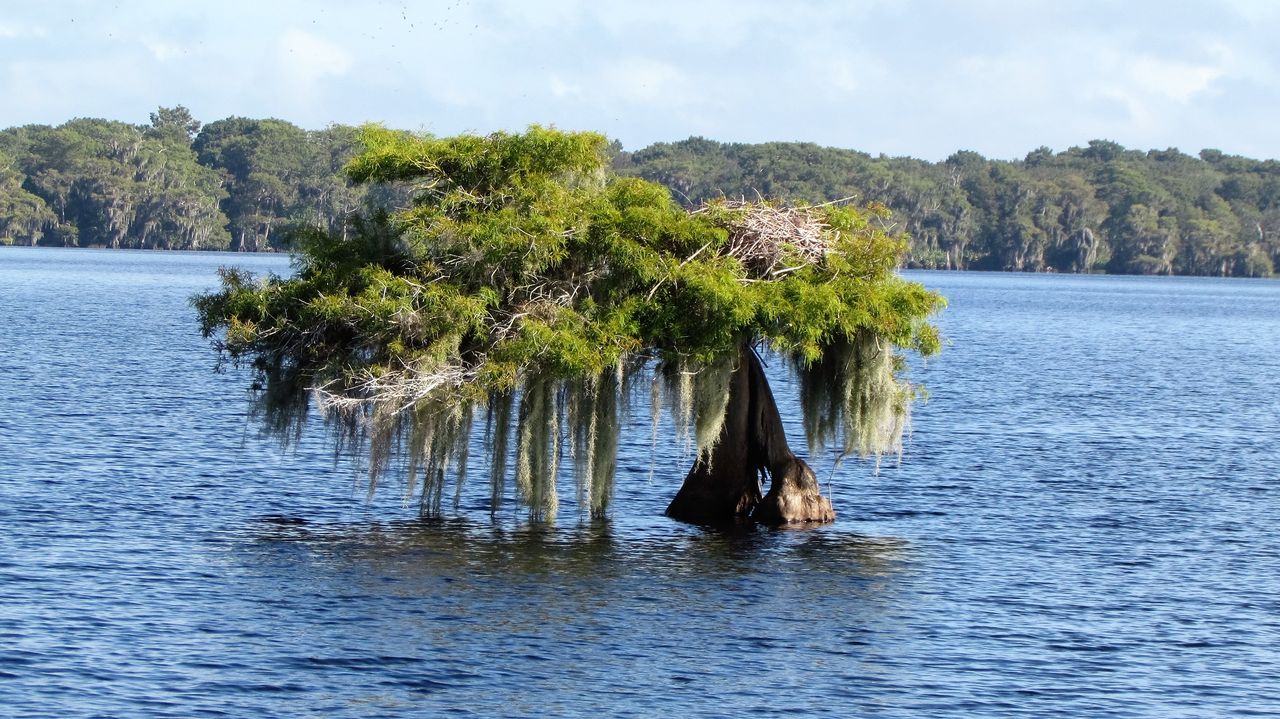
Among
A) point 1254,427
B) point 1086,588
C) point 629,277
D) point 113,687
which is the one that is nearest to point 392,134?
point 629,277

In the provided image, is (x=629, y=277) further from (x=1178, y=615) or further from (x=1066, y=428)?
(x=1066, y=428)

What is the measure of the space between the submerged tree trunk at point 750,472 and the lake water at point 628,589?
2.11 ft

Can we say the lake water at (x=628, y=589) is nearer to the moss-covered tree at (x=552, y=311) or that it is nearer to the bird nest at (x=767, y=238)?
the moss-covered tree at (x=552, y=311)

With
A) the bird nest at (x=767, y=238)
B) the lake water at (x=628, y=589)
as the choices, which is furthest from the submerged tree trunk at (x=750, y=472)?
the bird nest at (x=767, y=238)

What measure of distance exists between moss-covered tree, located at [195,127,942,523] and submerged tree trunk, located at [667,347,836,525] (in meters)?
0.66

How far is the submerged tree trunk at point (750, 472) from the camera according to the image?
28.1m

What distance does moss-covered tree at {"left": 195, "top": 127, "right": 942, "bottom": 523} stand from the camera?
24969mm

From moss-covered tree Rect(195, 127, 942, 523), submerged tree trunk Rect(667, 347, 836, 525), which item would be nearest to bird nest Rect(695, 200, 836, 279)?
moss-covered tree Rect(195, 127, 942, 523)

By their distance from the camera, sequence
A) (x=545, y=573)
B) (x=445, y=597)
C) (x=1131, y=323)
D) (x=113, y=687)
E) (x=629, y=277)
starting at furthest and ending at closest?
(x=1131, y=323)
(x=629, y=277)
(x=545, y=573)
(x=445, y=597)
(x=113, y=687)

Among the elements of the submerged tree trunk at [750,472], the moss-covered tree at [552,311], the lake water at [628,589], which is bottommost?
the lake water at [628,589]

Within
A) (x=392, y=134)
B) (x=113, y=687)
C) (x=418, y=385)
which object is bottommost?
(x=113, y=687)

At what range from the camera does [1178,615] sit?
23.4 metres

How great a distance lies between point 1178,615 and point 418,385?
11218 mm

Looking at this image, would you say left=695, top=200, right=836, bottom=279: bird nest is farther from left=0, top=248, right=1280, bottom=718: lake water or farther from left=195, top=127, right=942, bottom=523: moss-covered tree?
left=0, top=248, right=1280, bottom=718: lake water
